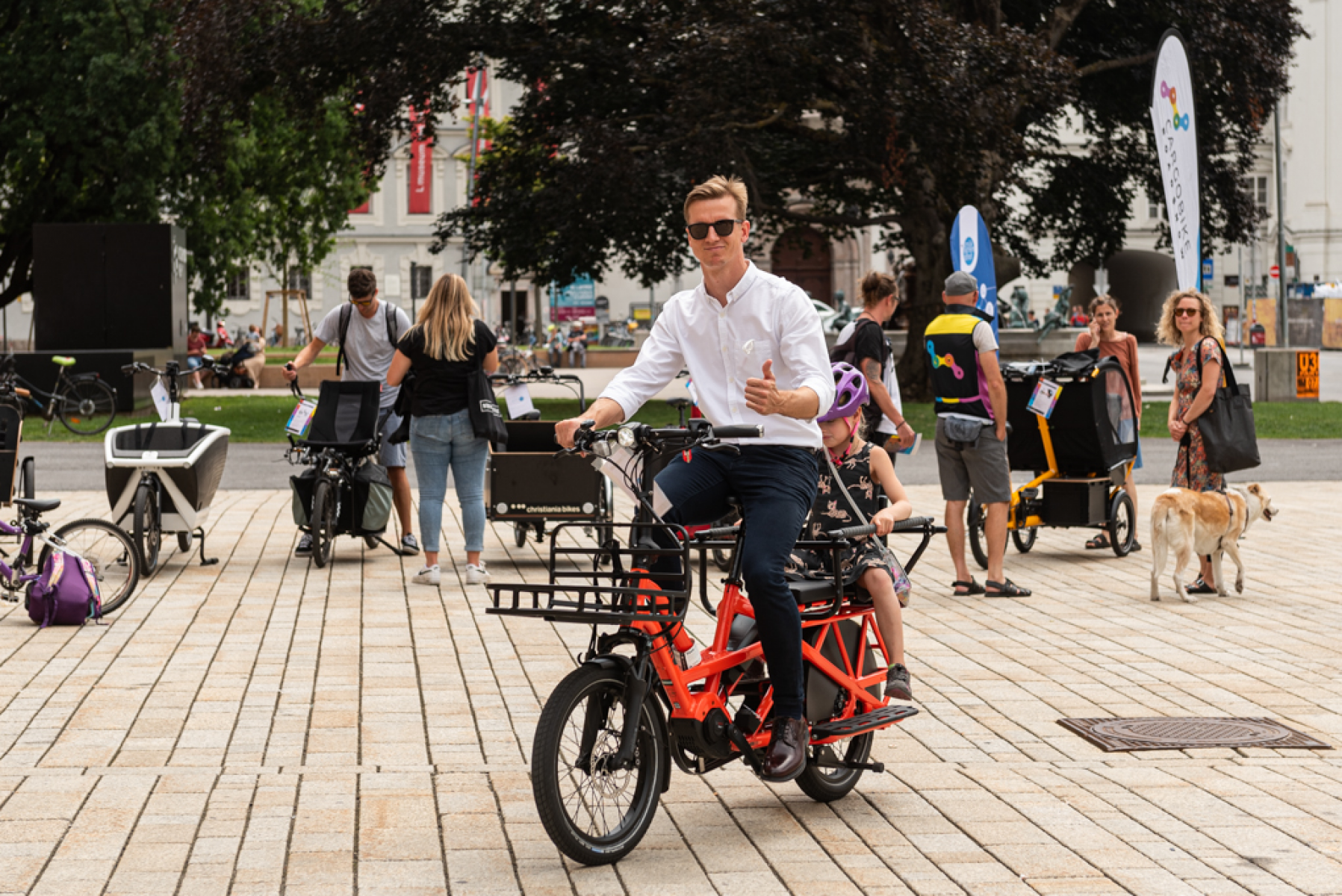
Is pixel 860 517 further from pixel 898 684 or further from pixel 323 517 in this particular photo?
pixel 323 517

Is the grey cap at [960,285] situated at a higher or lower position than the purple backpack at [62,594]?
higher

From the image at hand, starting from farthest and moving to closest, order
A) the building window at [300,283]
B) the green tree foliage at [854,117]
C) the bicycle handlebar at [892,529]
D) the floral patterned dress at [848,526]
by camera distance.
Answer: the building window at [300,283], the green tree foliage at [854,117], the floral patterned dress at [848,526], the bicycle handlebar at [892,529]

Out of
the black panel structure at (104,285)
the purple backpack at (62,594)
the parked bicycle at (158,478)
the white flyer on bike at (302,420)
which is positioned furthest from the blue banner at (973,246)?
the black panel structure at (104,285)

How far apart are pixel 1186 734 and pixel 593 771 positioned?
8.74 ft

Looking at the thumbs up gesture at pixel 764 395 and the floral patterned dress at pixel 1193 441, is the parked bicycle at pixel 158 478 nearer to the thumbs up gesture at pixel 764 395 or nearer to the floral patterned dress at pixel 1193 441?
the floral patterned dress at pixel 1193 441

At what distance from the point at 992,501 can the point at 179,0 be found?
2163 centimetres

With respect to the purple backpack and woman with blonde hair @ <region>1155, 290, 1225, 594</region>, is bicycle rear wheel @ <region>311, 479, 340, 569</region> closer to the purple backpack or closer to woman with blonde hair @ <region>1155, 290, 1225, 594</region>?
the purple backpack

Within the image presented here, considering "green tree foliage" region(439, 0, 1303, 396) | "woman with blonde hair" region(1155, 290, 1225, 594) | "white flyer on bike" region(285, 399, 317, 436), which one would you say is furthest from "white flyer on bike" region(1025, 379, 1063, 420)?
"green tree foliage" region(439, 0, 1303, 396)

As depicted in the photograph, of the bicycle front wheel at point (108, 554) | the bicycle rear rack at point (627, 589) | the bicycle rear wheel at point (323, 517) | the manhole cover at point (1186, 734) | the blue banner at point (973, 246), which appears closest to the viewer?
the bicycle rear rack at point (627, 589)

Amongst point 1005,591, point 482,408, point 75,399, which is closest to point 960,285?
point 1005,591

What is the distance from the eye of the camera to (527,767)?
558 cm

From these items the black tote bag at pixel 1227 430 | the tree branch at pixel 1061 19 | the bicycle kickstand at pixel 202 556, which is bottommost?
the bicycle kickstand at pixel 202 556

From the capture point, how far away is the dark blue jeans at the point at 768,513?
464 cm

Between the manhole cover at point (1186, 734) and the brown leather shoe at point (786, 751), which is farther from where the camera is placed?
the manhole cover at point (1186, 734)
